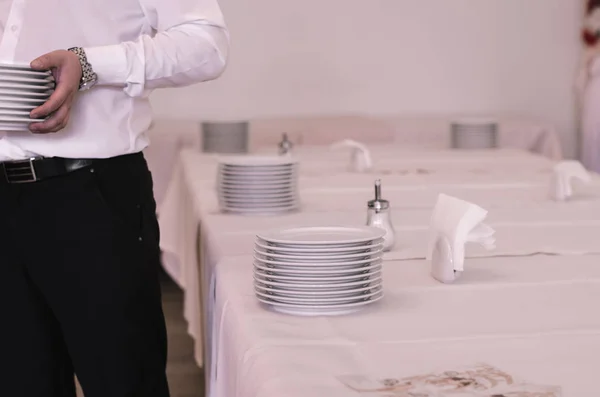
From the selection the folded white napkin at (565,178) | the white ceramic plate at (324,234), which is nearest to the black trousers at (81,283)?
the white ceramic plate at (324,234)

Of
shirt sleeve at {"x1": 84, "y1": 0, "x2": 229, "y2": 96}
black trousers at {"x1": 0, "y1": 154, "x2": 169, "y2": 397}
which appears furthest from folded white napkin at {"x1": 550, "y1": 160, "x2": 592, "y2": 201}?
black trousers at {"x1": 0, "y1": 154, "x2": 169, "y2": 397}

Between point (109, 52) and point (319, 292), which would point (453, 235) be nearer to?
point (319, 292)

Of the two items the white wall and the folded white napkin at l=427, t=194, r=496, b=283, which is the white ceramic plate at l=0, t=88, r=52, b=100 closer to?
the folded white napkin at l=427, t=194, r=496, b=283

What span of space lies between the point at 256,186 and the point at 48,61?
73 cm

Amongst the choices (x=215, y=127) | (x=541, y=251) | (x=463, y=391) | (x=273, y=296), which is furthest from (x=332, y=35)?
(x=463, y=391)

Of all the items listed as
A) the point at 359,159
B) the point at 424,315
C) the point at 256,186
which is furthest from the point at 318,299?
the point at 359,159

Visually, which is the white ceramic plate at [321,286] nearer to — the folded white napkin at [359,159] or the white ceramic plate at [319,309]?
the white ceramic plate at [319,309]

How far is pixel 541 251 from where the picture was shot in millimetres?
1674

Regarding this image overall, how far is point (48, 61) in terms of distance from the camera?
56.8 inches

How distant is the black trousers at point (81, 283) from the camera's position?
1.54 meters

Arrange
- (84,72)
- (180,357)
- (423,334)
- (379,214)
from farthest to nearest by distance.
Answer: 1. (180,357)
2. (379,214)
3. (84,72)
4. (423,334)

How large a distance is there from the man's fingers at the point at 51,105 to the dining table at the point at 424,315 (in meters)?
0.36

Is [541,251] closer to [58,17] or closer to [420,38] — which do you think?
[58,17]

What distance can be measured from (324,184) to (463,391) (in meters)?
1.74
